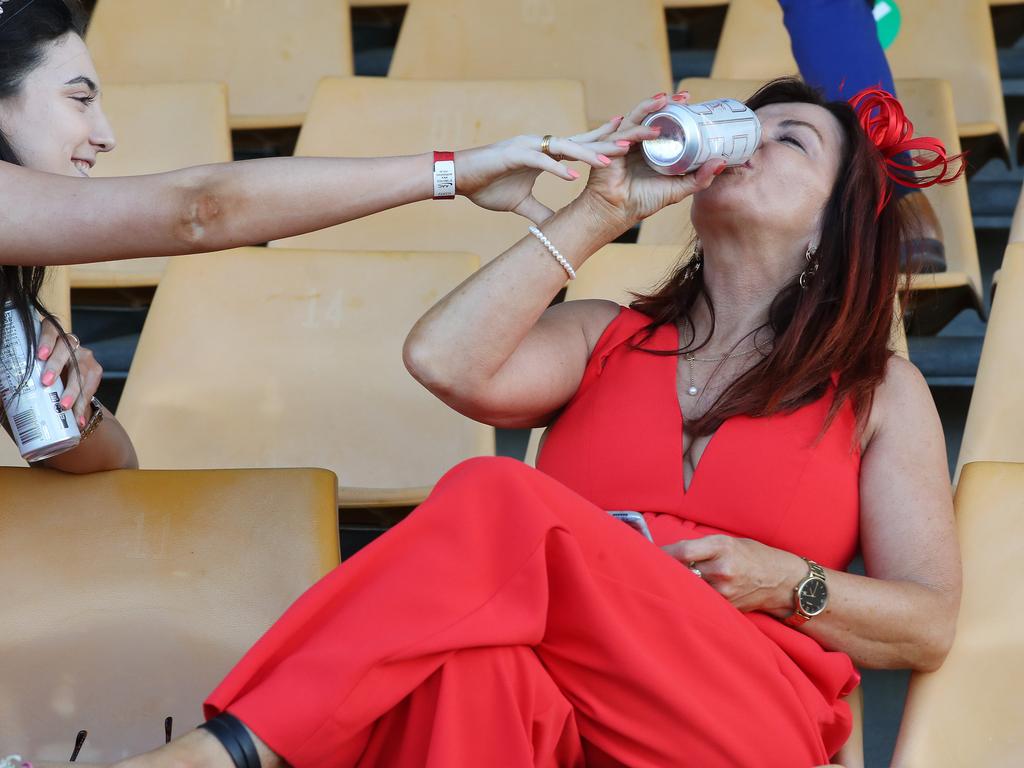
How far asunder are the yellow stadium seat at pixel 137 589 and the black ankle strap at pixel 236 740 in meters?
0.36

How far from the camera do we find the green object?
2900 mm

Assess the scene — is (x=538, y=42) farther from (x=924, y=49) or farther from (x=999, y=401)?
(x=999, y=401)

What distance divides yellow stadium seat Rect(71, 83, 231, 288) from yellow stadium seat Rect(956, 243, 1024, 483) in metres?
1.65

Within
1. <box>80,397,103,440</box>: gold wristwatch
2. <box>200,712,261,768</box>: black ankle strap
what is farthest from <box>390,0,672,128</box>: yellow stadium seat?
<box>200,712,261,768</box>: black ankle strap

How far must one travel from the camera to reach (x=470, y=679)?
1.20 m

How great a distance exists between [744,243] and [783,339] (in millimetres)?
146

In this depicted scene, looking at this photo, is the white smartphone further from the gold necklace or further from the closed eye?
the closed eye

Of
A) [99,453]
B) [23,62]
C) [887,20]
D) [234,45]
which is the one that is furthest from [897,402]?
[234,45]

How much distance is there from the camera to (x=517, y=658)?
4.02ft

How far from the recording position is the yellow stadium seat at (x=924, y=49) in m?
3.21

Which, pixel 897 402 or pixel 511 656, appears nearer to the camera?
pixel 511 656

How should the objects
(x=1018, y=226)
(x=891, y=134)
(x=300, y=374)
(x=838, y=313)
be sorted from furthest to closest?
1. (x=1018, y=226)
2. (x=300, y=374)
3. (x=891, y=134)
4. (x=838, y=313)

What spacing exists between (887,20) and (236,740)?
2.54m

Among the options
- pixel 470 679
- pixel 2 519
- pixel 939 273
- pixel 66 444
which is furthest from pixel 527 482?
pixel 939 273
